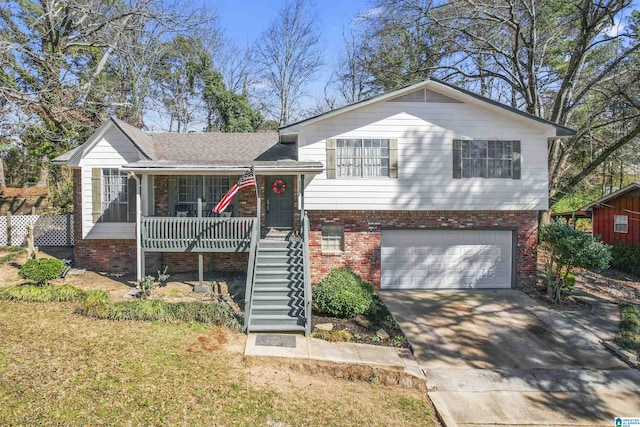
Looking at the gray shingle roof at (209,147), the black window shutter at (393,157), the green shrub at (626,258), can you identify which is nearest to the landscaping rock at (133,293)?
the gray shingle roof at (209,147)

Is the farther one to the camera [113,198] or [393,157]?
[113,198]

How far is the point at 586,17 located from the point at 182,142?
1670 cm

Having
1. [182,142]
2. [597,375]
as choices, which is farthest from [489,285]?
[182,142]

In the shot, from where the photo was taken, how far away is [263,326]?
847 cm

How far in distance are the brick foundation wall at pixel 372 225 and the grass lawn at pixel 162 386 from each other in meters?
4.80

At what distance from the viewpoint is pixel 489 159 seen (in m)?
11.8

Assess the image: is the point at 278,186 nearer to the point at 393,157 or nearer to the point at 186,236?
the point at 186,236

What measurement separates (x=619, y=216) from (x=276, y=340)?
56.3 ft

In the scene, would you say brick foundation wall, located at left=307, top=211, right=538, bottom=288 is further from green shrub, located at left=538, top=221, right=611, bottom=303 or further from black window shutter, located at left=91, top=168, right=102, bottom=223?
black window shutter, located at left=91, top=168, right=102, bottom=223

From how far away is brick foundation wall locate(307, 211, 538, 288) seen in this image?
11930mm

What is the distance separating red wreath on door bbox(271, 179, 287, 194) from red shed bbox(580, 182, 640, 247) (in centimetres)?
1479

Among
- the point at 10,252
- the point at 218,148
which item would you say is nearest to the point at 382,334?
the point at 218,148

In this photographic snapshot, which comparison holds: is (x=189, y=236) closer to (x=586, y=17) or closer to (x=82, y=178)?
(x=82, y=178)

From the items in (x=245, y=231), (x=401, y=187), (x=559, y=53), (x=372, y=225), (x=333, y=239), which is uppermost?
(x=559, y=53)
